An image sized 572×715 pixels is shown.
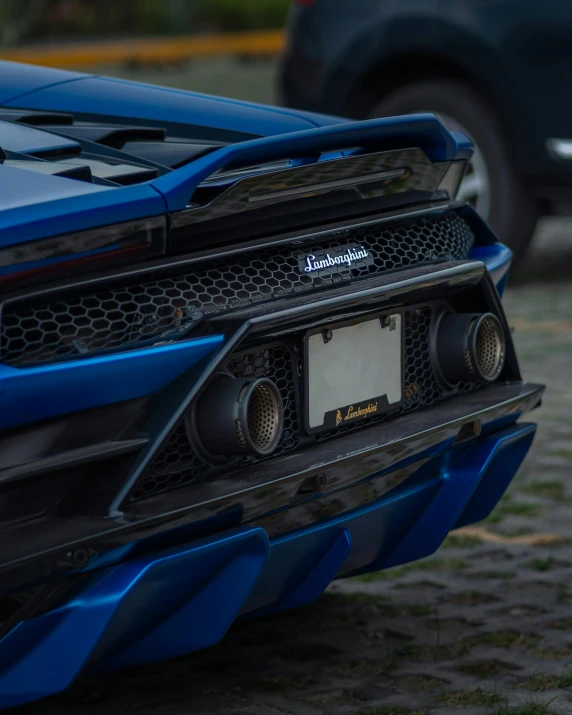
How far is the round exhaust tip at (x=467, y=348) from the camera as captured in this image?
2943mm

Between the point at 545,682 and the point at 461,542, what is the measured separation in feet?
3.22

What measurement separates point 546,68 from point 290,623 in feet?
12.6

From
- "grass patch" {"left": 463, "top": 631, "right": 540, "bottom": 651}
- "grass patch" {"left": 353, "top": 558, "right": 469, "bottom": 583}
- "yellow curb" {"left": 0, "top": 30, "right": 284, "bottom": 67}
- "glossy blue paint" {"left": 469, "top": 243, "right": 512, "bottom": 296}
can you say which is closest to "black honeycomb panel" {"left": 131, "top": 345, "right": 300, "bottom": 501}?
"glossy blue paint" {"left": 469, "top": 243, "right": 512, "bottom": 296}

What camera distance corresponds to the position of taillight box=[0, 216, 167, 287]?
2.23m

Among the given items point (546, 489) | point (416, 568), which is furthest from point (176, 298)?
point (546, 489)

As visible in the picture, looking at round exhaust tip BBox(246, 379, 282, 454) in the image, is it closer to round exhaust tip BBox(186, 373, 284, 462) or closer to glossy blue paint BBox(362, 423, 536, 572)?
round exhaust tip BBox(186, 373, 284, 462)

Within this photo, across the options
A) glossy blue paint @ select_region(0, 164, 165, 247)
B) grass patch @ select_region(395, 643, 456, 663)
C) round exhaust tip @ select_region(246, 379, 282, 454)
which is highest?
glossy blue paint @ select_region(0, 164, 165, 247)

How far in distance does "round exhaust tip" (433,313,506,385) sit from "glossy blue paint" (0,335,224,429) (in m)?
0.76

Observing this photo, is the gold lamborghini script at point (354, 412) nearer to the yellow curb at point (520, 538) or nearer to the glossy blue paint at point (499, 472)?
the glossy blue paint at point (499, 472)

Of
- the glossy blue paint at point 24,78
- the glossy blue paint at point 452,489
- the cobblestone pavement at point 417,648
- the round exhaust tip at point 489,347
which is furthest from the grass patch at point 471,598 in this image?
the glossy blue paint at point 24,78

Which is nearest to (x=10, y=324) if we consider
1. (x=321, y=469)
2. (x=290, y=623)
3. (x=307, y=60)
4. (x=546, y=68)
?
(x=321, y=469)

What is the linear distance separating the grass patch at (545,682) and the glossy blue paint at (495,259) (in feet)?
2.99

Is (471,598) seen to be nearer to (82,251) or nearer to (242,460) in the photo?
(242,460)

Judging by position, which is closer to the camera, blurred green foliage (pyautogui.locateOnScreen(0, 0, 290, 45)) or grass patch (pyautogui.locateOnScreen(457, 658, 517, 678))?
grass patch (pyautogui.locateOnScreen(457, 658, 517, 678))
